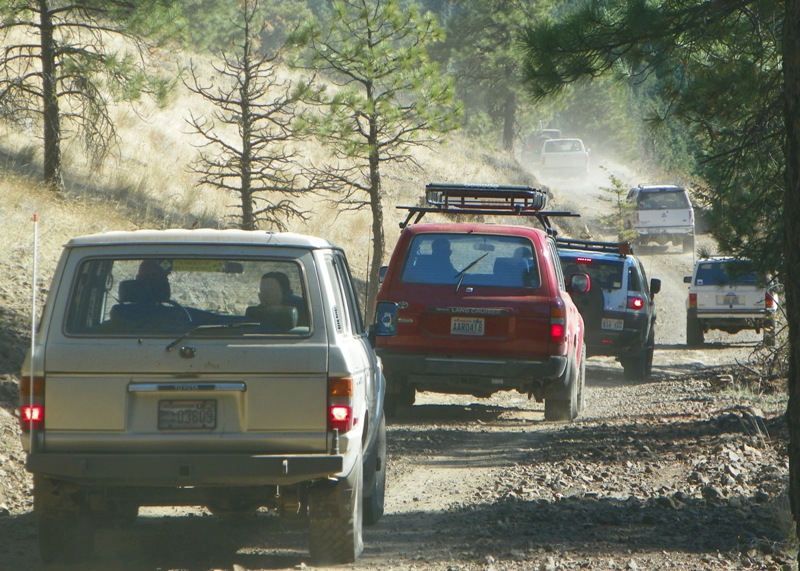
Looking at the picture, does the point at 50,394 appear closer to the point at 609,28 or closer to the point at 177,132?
the point at 609,28

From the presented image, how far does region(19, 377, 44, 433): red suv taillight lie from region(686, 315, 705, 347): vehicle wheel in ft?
67.1

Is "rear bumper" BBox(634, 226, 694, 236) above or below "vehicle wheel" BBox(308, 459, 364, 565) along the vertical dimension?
above

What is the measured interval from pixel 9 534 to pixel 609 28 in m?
6.29

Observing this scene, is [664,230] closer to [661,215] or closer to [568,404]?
[661,215]

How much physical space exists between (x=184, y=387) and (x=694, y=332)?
2045 cm

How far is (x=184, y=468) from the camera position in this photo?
5.37 meters

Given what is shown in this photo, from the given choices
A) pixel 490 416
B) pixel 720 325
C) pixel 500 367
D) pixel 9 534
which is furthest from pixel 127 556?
pixel 720 325

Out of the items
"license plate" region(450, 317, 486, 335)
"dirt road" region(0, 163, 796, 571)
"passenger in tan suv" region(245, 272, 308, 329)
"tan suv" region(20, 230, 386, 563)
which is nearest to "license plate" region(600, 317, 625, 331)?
"dirt road" region(0, 163, 796, 571)

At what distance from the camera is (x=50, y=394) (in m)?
5.34

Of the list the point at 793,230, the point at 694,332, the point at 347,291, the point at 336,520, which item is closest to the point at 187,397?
the point at 336,520

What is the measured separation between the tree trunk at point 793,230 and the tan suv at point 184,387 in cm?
203

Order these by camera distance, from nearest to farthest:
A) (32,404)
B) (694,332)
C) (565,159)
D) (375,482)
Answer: (32,404) → (375,482) → (694,332) → (565,159)

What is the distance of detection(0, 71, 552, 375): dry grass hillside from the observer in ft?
48.2

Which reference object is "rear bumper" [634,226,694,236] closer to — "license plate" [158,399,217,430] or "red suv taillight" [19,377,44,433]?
"license plate" [158,399,217,430]
